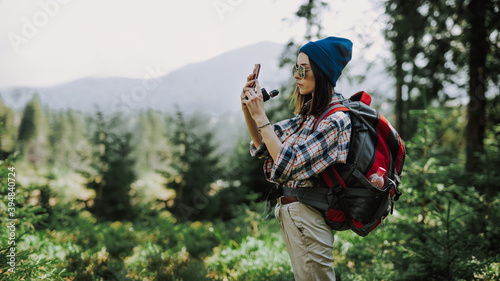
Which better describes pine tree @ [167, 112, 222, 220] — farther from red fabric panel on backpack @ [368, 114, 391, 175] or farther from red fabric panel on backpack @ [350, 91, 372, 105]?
red fabric panel on backpack @ [368, 114, 391, 175]

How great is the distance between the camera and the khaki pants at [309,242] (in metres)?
1.78

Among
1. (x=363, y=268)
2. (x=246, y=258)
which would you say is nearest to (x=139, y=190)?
(x=246, y=258)

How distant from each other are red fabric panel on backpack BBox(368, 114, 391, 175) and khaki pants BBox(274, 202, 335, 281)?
1.41ft

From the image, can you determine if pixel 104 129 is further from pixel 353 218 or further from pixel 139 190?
pixel 353 218

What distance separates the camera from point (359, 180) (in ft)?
5.63

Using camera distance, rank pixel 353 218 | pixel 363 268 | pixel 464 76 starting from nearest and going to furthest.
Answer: pixel 353 218 → pixel 363 268 → pixel 464 76

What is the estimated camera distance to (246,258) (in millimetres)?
4281

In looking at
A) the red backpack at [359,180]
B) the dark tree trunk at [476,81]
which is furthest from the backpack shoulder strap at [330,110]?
the dark tree trunk at [476,81]

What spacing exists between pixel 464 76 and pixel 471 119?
4.01 ft

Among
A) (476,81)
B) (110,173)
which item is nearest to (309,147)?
(476,81)

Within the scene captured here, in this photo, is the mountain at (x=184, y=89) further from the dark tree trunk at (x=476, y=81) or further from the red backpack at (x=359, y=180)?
the red backpack at (x=359, y=180)

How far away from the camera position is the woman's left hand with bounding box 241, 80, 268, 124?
→ 1750mm

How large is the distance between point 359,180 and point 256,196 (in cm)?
465

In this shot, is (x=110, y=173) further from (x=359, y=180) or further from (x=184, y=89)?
(x=184, y=89)
